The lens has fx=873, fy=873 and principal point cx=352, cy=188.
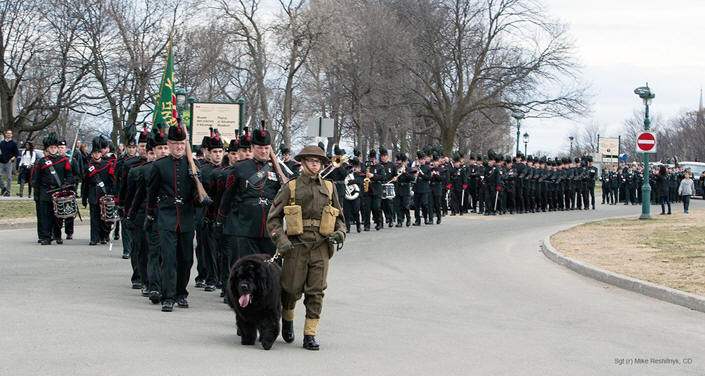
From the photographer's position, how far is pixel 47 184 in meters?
17.3

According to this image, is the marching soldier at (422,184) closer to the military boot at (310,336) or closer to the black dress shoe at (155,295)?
the black dress shoe at (155,295)

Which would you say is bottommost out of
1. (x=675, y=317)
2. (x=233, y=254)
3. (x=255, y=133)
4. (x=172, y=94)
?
(x=675, y=317)

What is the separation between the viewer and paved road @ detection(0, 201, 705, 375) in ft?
23.8

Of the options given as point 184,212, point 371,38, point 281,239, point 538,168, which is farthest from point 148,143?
point 371,38

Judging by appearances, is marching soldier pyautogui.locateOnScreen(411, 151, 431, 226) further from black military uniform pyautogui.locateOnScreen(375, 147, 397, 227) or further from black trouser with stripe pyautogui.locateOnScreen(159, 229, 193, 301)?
black trouser with stripe pyautogui.locateOnScreen(159, 229, 193, 301)

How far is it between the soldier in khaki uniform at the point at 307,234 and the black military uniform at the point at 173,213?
2.18 meters

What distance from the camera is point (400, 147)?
187ft

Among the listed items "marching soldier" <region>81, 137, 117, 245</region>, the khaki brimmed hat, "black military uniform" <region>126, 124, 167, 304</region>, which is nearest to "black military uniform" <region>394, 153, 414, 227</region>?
"marching soldier" <region>81, 137, 117, 245</region>

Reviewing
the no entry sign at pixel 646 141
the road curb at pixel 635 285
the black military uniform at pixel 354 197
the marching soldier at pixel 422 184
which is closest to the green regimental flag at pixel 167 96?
the road curb at pixel 635 285

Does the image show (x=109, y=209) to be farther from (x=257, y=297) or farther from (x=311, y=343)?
(x=311, y=343)

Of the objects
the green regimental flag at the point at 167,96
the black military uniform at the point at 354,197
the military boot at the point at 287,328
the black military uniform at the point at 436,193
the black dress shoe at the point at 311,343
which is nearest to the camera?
the black dress shoe at the point at 311,343

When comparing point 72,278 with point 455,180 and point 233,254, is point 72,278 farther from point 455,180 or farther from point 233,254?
point 455,180

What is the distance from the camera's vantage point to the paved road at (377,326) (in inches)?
285

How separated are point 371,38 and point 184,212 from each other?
126 ft
